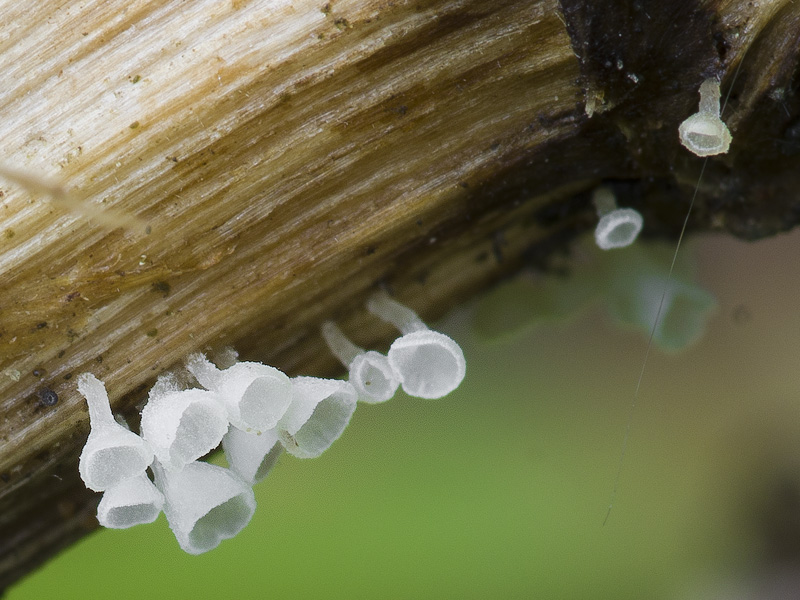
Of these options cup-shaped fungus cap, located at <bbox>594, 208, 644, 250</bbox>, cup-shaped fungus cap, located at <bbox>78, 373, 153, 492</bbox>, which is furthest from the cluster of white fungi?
cup-shaped fungus cap, located at <bbox>594, 208, 644, 250</bbox>

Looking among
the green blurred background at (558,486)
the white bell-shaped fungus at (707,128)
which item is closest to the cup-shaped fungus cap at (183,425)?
the green blurred background at (558,486)

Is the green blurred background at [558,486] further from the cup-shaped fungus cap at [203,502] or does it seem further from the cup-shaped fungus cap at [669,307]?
the cup-shaped fungus cap at [203,502]

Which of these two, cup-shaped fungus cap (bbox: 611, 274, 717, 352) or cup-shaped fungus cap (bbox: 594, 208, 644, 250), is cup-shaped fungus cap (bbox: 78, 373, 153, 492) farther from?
cup-shaped fungus cap (bbox: 611, 274, 717, 352)

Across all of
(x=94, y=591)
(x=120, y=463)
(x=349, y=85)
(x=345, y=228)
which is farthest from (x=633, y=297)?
(x=94, y=591)

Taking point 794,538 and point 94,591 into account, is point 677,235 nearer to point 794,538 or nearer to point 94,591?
point 794,538

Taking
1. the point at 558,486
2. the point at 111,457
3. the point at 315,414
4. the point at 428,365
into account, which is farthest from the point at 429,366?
the point at 558,486

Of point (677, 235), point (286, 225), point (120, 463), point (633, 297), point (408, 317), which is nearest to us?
point (120, 463)
